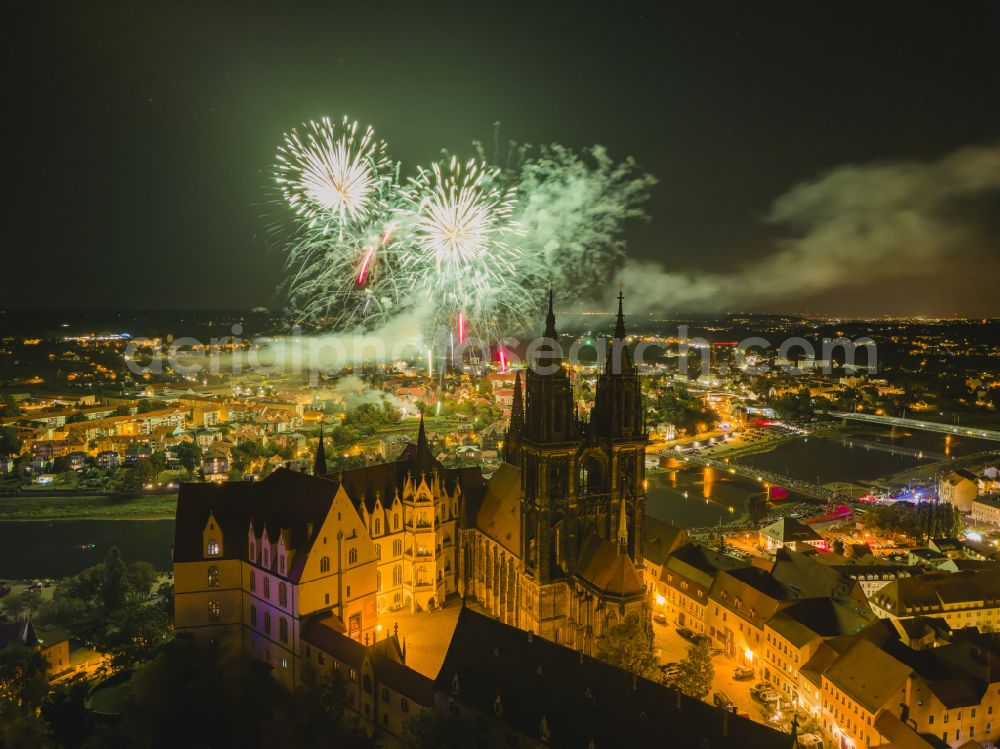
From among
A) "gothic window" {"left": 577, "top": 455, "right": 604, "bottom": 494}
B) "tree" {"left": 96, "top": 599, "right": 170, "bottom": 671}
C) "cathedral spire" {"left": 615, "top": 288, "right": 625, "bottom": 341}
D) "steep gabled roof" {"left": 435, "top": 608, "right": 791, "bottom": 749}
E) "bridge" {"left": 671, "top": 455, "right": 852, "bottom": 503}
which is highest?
"cathedral spire" {"left": 615, "top": 288, "right": 625, "bottom": 341}

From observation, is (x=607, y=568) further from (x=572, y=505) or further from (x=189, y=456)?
(x=189, y=456)

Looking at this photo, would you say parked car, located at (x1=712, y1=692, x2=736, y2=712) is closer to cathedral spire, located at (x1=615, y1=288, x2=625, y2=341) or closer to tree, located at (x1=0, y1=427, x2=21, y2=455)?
cathedral spire, located at (x1=615, y1=288, x2=625, y2=341)

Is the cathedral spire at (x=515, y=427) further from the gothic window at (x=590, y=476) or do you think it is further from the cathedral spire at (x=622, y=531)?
the cathedral spire at (x=622, y=531)

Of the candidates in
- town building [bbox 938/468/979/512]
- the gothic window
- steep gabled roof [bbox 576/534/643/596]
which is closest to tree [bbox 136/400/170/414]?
the gothic window

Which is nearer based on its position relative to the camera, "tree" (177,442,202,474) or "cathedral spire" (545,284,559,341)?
"cathedral spire" (545,284,559,341)

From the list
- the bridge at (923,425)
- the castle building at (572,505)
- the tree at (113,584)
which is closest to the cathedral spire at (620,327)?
the castle building at (572,505)

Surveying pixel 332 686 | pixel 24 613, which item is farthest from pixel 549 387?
pixel 24 613
